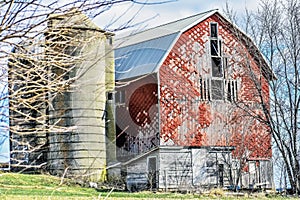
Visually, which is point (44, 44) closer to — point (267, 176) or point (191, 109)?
point (191, 109)

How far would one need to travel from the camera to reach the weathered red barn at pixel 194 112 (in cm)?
2364

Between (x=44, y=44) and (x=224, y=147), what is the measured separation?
2094 cm

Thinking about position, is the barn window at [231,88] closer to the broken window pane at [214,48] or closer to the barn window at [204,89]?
the barn window at [204,89]

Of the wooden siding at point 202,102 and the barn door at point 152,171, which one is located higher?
the wooden siding at point 202,102

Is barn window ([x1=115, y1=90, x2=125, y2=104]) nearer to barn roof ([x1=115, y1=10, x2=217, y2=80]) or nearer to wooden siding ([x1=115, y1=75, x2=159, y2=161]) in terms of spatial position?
wooden siding ([x1=115, y1=75, x2=159, y2=161])

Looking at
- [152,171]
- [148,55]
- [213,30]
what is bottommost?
[152,171]

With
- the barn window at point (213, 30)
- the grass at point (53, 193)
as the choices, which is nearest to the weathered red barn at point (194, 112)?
the barn window at point (213, 30)

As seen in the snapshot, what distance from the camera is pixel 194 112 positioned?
2447cm

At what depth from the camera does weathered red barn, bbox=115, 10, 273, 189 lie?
23641mm

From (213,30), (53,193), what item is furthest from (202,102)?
(53,193)

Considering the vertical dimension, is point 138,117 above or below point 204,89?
below

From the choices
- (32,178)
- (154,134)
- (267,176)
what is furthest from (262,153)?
(32,178)

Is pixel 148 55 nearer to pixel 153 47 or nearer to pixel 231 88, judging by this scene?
pixel 153 47

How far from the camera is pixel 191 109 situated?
80.1 feet
